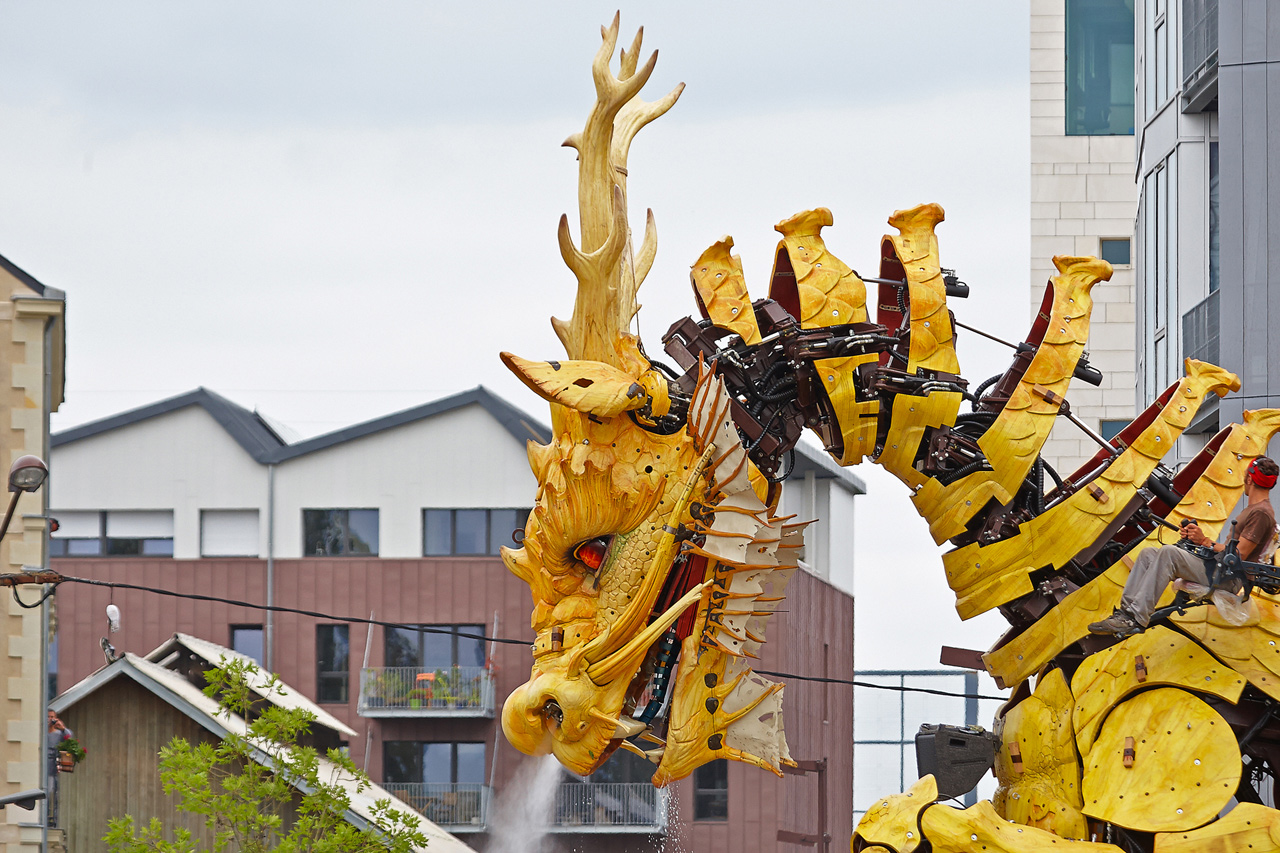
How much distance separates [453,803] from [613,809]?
3.16 metres

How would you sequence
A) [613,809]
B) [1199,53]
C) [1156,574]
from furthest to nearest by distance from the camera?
[613,809]
[1199,53]
[1156,574]

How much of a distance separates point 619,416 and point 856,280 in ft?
4.18

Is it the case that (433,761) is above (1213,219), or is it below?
below

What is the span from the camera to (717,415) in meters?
8.15

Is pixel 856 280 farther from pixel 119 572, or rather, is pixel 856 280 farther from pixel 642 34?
pixel 119 572

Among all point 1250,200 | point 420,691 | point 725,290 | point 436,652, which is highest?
point 1250,200

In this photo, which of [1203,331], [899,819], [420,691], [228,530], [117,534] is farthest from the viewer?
[117,534]

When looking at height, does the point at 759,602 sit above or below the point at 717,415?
below

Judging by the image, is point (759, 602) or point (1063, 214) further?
point (1063, 214)

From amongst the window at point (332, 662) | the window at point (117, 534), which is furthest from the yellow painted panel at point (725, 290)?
the window at point (117, 534)

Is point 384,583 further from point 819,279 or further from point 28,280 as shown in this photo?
point 819,279

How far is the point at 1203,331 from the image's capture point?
17.9m

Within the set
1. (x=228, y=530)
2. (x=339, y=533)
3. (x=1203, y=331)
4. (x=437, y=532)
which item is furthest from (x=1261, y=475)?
(x=228, y=530)

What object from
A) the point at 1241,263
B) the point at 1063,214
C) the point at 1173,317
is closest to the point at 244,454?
the point at 1063,214
